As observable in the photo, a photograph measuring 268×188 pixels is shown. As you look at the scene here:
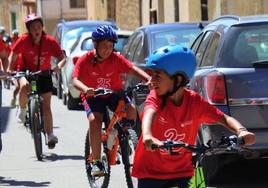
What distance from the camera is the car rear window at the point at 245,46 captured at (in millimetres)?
7023

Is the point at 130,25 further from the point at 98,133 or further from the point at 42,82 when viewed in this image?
the point at 98,133

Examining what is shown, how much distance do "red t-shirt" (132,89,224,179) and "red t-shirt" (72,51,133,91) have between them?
283 centimetres

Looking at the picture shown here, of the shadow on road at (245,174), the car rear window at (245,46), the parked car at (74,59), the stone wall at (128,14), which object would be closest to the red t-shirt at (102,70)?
the car rear window at (245,46)

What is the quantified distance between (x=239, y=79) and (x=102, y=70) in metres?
1.32

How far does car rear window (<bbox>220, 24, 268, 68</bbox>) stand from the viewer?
702 centimetres

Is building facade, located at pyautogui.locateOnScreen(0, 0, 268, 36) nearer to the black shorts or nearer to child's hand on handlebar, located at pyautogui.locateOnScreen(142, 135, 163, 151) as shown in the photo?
the black shorts

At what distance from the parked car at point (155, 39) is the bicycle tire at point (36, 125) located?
133cm

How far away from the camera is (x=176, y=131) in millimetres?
4398

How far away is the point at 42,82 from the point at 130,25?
25534 mm

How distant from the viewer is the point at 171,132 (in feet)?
14.4

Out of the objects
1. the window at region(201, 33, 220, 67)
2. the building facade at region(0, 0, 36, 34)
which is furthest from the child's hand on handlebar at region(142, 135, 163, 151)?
the building facade at region(0, 0, 36, 34)

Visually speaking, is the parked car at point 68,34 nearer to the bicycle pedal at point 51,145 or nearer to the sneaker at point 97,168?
the bicycle pedal at point 51,145

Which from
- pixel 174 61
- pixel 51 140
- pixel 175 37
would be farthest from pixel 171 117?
pixel 175 37

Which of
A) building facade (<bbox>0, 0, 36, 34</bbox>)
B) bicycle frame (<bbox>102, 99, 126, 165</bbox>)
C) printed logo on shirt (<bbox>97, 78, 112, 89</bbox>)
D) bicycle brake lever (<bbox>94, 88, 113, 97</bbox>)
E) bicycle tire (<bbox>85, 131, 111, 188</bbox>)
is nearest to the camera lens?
bicycle brake lever (<bbox>94, 88, 113, 97</bbox>)
